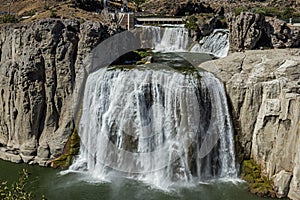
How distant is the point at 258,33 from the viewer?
1166 inches

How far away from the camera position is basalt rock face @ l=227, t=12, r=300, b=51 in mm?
29594

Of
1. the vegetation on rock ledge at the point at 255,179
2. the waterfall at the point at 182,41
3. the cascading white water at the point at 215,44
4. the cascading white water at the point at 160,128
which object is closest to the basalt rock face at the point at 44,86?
the cascading white water at the point at 160,128

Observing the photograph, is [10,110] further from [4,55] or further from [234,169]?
[234,169]

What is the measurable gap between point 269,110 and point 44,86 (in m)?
13.2

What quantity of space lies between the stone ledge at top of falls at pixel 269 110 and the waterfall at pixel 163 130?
0.82 metres

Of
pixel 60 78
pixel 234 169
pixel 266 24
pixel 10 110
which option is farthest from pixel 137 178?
pixel 266 24

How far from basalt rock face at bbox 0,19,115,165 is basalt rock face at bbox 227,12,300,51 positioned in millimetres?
11463

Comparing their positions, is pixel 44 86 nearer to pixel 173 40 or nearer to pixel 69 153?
pixel 69 153

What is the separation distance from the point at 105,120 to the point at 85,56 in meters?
4.21

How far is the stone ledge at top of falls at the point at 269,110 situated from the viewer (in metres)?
19.3

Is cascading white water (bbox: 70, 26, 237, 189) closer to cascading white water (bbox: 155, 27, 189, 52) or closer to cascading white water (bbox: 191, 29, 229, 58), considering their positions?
cascading white water (bbox: 191, 29, 229, 58)

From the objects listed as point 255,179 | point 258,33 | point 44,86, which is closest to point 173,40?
point 258,33

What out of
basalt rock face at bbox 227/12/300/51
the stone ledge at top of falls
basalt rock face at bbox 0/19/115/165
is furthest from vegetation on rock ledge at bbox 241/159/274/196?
basalt rock face at bbox 227/12/300/51

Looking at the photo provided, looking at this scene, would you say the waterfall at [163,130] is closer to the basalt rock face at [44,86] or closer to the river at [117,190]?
the river at [117,190]
